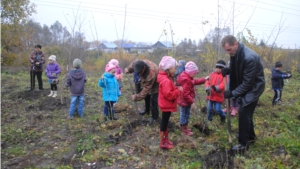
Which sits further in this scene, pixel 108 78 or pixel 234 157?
pixel 108 78

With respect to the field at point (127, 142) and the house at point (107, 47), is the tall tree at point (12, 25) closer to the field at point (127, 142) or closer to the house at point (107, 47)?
the house at point (107, 47)

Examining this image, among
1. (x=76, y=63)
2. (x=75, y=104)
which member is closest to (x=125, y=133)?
(x=75, y=104)

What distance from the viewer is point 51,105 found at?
6.98 meters

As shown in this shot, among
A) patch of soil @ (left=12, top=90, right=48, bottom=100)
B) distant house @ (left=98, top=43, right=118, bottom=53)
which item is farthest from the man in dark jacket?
patch of soil @ (left=12, top=90, right=48, bottom=100)

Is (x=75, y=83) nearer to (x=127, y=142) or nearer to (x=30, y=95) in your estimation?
(x=127, y=142)

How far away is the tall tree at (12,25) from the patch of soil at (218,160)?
1783 cm

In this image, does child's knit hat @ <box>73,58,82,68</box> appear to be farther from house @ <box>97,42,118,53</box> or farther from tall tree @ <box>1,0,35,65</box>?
tall tree @ <box>1,0,35,65</box>

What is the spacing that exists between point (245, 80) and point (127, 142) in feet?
7.79

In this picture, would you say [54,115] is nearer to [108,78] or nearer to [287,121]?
[108,78]

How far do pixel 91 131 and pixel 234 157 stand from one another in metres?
3.01

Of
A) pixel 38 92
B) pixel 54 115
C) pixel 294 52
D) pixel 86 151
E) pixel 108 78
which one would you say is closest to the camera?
pixel 86 151

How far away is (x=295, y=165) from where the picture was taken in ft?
10.9

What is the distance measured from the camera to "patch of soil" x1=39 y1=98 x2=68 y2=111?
6.75m

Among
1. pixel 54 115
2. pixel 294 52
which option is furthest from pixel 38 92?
pixel 294 52
